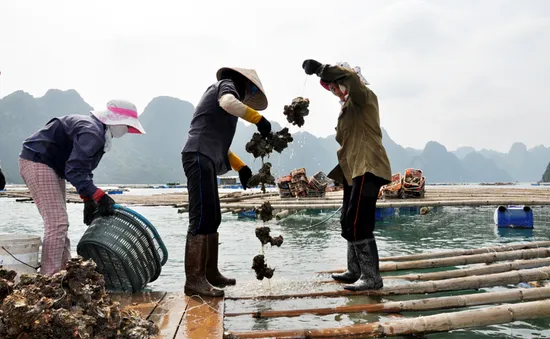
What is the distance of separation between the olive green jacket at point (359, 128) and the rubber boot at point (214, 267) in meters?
1.41

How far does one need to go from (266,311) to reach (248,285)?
748mm

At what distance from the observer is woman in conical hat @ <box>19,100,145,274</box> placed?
10.2ft

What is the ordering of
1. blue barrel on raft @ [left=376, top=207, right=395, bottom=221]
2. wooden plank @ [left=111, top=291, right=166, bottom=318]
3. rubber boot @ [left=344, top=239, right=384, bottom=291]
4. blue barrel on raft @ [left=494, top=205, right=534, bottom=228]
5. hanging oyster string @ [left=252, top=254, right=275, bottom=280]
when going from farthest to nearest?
blue barrel on raft @ [left=376, top=207, right=395, bottom=221], blue barrel on raft @ [left=494, top=205, right=534, bottom=228], rubber boot @ [left=344, top=239, right=384, bottom=291], hanging oyster string @ [left=252, top=254, right=275, bottom=280], wooden plank @ [left=111, top=291, right=166, bottom=318]

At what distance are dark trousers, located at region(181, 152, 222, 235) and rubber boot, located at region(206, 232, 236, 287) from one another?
0.75ft

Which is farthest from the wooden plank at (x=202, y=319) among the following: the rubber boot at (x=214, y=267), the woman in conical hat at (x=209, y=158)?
the rubber boot at (x=214, y=267)

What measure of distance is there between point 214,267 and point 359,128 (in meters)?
1.89

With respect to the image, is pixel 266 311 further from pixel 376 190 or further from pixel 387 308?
pixel 376 190

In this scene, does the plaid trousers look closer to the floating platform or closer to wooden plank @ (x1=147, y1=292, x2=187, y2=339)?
the floating platform

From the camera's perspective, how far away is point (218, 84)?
3424mm

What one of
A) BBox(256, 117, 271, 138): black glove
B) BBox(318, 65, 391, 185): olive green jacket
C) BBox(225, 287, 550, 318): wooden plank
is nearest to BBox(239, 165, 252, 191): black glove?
BBox(256, 117, 271, 138): black glove

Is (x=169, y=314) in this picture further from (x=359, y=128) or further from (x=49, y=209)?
(x=359, y=128)

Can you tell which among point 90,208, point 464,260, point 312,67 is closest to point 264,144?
point 312,67

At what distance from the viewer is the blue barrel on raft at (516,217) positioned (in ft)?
37.9

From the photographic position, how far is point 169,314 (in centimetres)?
264
